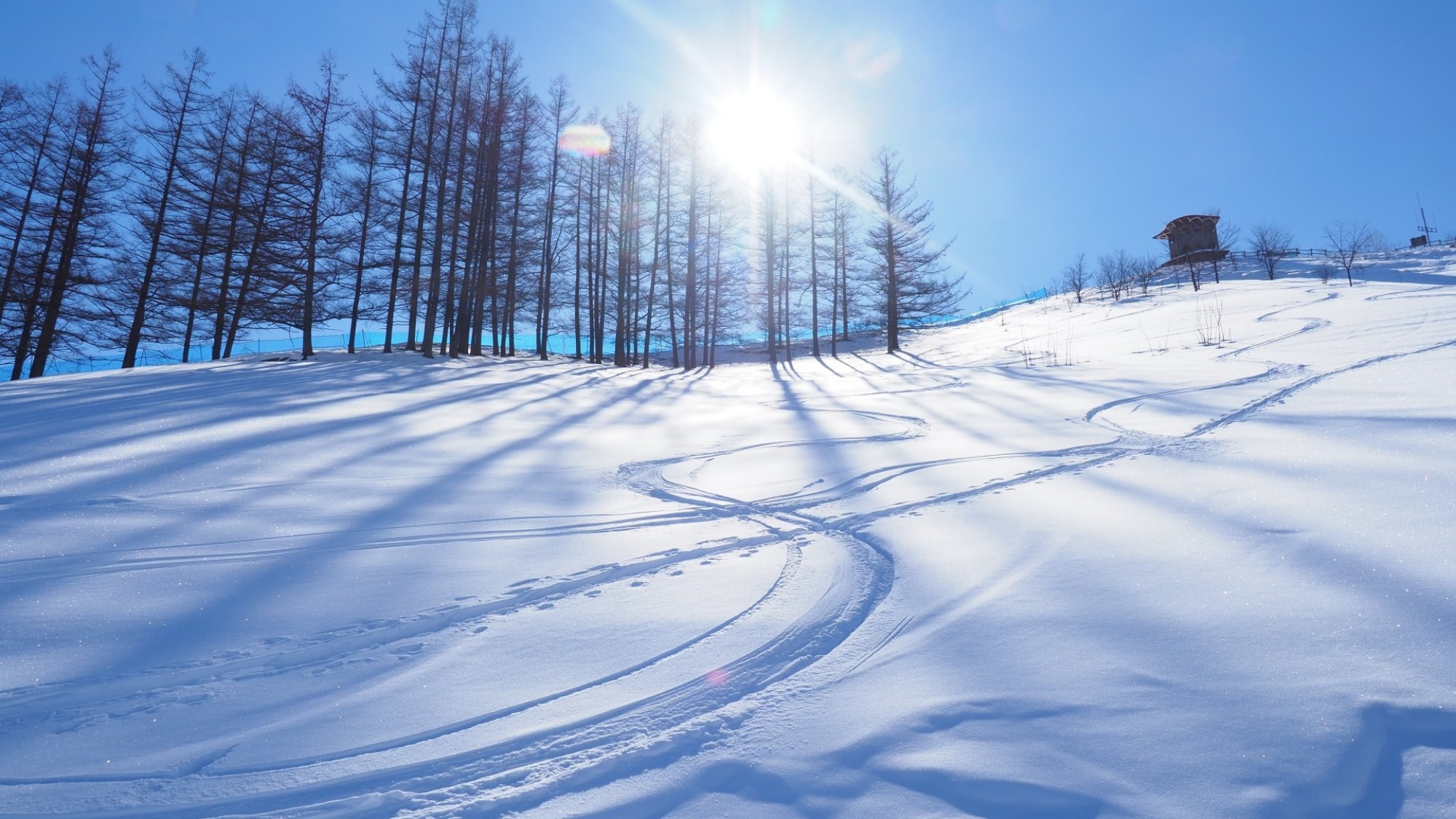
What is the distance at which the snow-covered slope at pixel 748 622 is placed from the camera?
161 centimetres

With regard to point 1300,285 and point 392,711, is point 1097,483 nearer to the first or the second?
point 392,711

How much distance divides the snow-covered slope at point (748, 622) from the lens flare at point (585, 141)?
17.1m

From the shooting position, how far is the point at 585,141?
21312 millimetres

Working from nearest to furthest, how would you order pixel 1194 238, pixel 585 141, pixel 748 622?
pixel 748 622 → pixel 585 141 → pixel 1194 238

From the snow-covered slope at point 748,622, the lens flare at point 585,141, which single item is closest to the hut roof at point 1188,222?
the lens flare at point 585,141

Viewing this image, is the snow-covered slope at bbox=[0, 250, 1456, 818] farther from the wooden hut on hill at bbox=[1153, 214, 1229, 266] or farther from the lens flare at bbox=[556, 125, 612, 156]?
the wooden hut on hill at bbox=[1153, 214, 1229, 266]

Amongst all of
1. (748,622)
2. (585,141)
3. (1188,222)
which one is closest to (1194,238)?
(1188,222)

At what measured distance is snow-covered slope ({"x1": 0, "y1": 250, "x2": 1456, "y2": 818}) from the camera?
1.61 meters

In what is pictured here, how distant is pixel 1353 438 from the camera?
4262 millimetres

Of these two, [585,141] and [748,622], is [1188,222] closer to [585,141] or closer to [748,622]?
[585,141]

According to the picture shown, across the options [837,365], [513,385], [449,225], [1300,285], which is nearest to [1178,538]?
[513,385]

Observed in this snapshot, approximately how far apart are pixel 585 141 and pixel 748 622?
70.4 feet

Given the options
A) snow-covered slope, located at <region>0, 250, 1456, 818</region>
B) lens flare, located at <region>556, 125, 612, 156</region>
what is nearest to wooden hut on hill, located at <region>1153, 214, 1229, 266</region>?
lens flare, located at <region>556, 125, 612, 156</region>

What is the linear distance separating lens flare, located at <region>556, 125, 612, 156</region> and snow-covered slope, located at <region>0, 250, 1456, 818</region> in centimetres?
1713
